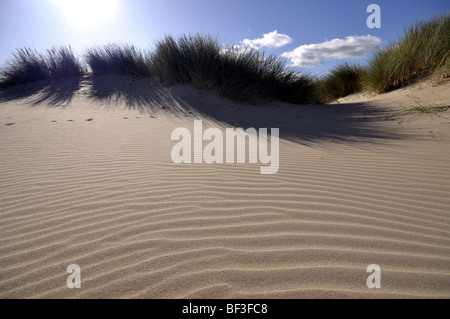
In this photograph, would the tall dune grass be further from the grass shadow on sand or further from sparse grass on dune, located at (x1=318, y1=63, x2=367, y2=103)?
the grass shadow on sand

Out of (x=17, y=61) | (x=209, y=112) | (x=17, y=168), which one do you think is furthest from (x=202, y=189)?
(x=17, y=61)

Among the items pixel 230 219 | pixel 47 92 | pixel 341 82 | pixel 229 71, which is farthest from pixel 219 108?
pixel 47 92

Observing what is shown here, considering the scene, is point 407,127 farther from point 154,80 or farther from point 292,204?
point 154,80

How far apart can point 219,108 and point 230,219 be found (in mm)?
5716

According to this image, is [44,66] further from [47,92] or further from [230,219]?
[230,219]

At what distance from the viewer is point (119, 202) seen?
2.09 metres

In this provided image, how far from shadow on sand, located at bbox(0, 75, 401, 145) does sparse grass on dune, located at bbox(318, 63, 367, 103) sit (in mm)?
4452

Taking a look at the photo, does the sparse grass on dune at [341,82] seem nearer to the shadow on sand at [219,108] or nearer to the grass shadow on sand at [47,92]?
the shadow on sand at [219,108]

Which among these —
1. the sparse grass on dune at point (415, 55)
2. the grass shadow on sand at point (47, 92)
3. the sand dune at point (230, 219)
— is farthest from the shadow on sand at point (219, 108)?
the sparse grass on dune at point (415, 55)

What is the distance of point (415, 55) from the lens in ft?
21.8

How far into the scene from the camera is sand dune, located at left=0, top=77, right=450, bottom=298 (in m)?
1.27

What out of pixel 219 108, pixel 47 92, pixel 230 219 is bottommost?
pixel 230 219

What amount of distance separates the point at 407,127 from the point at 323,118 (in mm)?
1959

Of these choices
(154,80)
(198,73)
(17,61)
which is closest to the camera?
(198,73)
